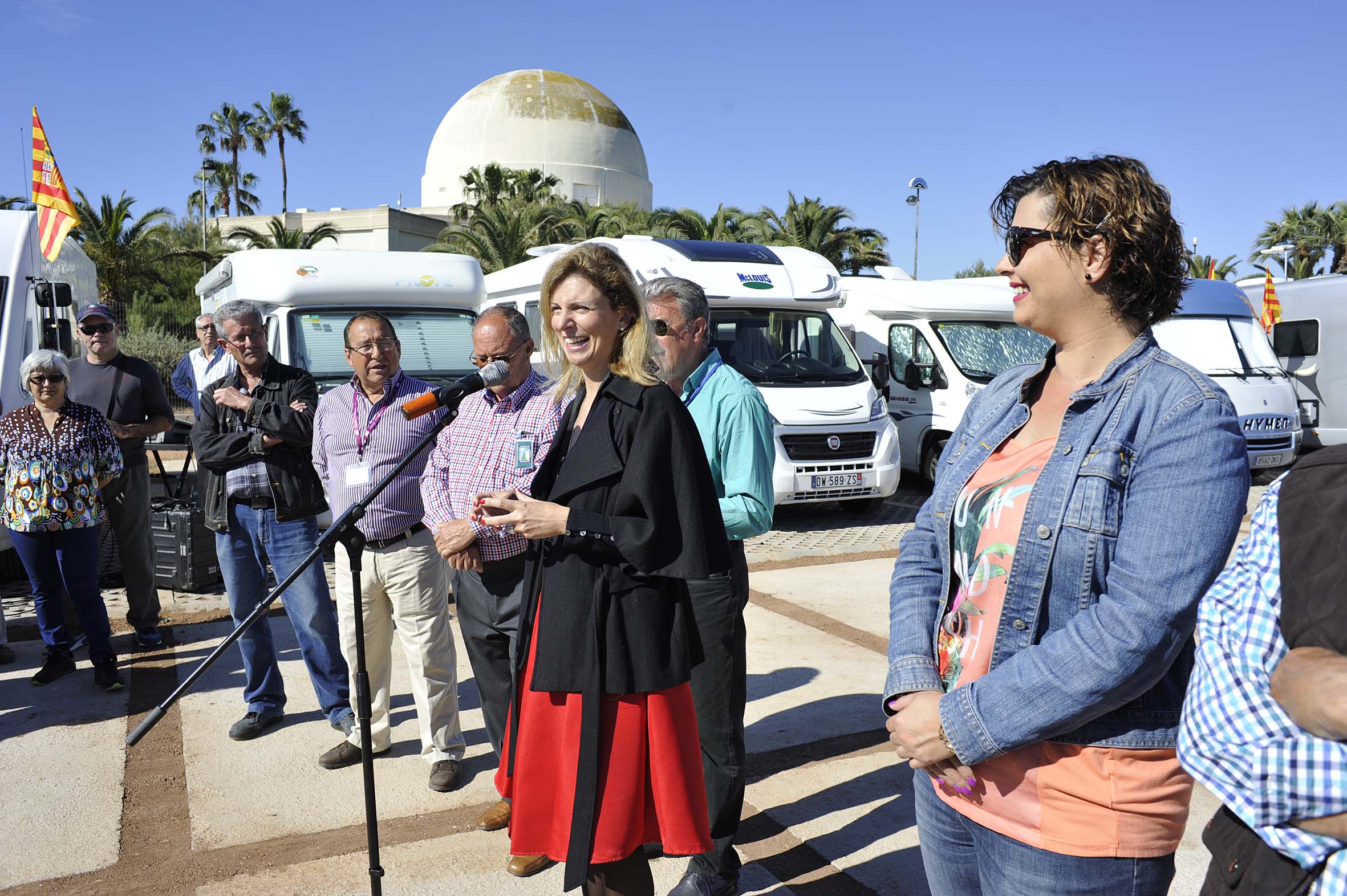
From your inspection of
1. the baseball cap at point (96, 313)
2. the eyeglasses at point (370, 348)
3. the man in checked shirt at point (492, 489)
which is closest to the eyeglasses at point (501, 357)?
the man in checked shirt at point (492, 489)

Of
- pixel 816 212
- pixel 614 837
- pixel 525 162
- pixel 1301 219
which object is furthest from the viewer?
pixel 525 162

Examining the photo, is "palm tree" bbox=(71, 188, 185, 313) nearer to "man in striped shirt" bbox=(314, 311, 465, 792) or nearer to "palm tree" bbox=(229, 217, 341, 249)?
"palm tree" bbox=(229, 217, 341, 249)

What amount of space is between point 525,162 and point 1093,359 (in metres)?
65.4

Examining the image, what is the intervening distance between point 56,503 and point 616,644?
4268 mm

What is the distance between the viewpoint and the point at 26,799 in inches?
163

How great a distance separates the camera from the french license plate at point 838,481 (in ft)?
33.0

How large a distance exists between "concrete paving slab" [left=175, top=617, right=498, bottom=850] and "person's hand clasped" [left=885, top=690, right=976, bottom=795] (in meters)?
2.76

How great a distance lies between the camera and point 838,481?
33.4 ft

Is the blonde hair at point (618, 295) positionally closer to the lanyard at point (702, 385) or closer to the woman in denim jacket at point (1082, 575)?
the lanyard at point (702, 385)

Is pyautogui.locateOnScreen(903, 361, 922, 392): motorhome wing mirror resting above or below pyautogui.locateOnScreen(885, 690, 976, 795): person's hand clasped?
above

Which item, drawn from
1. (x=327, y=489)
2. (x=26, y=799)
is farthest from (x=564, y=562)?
(x=26, y=799)

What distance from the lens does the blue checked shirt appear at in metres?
1.18

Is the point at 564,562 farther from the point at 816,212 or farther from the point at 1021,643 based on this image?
the point at 816,212

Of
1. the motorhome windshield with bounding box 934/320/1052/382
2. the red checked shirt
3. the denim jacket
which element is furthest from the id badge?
the motorhome windshield with bounding box 934/320/1052/382
